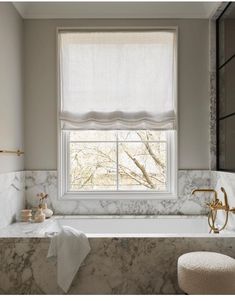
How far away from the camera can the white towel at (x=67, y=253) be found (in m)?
2.09

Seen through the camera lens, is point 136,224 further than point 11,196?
Yes

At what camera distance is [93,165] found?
3.21 meters

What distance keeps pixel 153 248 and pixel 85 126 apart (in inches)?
56.5

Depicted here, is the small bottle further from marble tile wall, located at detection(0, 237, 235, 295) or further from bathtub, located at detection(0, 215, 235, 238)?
marble tile wall, located at detection(0, 237, 235, 295)

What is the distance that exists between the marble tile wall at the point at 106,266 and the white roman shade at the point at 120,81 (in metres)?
1.29

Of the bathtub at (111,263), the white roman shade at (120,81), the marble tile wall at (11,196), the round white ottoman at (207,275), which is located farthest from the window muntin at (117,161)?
the round white ottoman at (207,275)

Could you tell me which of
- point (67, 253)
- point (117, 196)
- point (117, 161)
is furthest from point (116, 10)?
point (67, 253)

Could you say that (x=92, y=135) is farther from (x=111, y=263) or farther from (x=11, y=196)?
(x=111, y=263)

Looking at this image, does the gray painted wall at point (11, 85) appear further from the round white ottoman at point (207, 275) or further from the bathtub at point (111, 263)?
the round white ottoman at point (207, 275)

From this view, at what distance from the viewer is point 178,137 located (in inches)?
123

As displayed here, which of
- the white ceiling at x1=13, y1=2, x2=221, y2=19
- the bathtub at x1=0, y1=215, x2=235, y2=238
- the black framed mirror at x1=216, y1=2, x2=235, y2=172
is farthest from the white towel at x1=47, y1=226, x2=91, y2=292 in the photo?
the white ceiling at x1=13, y1=2, x2=221, y2=19

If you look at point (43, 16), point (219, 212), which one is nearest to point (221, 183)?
point (219, 212)

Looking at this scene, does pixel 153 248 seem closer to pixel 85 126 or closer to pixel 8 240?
pixel 8 240

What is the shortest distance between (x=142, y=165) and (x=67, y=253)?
54.0 inches
